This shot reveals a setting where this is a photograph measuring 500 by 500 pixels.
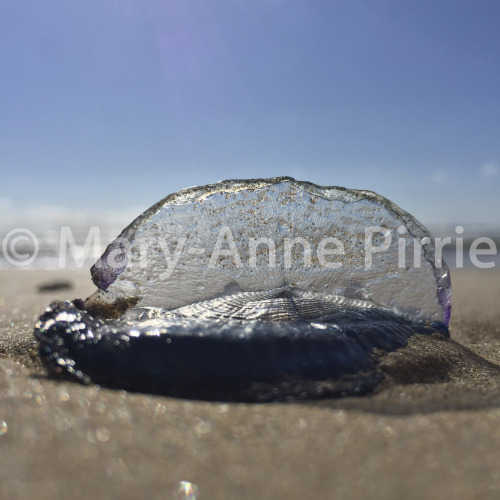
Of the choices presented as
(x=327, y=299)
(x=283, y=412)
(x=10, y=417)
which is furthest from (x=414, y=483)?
(x=327, y=299)

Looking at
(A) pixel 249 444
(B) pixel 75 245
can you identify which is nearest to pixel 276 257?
(A) pixel 249 444

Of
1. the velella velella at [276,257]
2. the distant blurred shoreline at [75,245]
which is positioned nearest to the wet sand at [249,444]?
the velella velella at [276,257]

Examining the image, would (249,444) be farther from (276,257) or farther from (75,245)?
(75,245)

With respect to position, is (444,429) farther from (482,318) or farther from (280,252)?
(482,318)

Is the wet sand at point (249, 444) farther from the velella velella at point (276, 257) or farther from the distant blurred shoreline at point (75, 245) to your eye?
the distant blurred shoreline at point (75, 245)

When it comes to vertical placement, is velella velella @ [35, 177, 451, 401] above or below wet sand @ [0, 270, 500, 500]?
above

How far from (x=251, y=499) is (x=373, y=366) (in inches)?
37.0

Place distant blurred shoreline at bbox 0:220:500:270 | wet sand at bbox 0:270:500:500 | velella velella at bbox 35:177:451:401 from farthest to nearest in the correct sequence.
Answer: distant blurred shoreline at bbox 0:220:500:270 → velella velella at bbox 35:177:451:401 → wet sand at bbox 0:270:500:500

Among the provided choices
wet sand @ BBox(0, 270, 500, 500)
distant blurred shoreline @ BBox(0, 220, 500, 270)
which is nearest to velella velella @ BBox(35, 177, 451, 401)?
wet sand @ BBox(0, 270, 500, 500)

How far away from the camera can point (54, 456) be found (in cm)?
111

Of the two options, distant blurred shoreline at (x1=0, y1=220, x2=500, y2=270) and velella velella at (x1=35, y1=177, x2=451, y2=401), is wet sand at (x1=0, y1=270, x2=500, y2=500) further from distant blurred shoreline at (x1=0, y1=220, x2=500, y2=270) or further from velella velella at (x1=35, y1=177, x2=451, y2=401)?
distant blurred shoreline at (x1=0, y1=220, x2=500, y2=270)

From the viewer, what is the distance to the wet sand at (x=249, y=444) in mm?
1020

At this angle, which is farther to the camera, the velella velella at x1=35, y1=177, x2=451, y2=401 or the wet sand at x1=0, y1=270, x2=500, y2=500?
the velella velella at x1=35, y1=177, x2=451, y2=401

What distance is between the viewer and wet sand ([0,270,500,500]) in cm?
102
